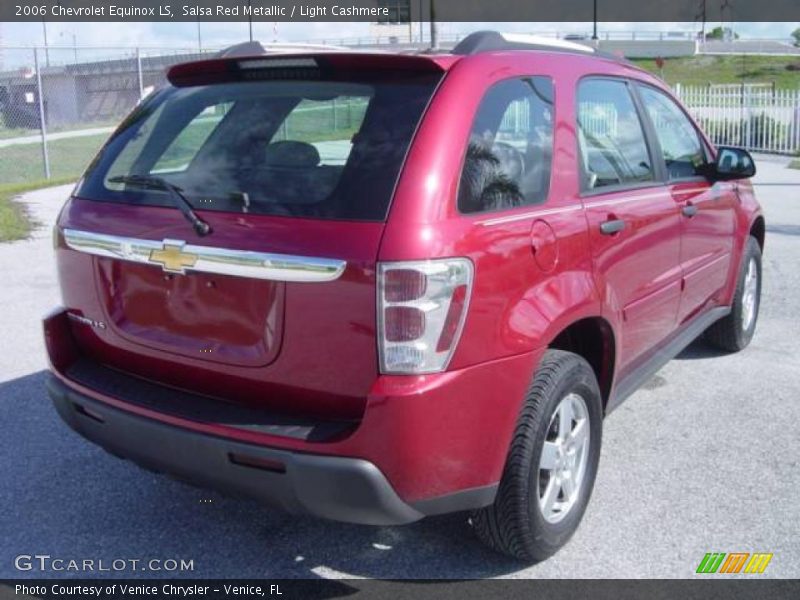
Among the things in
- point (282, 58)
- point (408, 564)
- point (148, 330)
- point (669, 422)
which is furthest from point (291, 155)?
point (669, 422)

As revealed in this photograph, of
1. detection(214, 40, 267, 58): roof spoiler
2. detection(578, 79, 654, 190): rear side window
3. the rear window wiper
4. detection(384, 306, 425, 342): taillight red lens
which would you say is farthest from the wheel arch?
detection(214, 40, 267, 58): roof spoiler

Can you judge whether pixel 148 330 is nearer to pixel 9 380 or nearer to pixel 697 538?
pixel 697 538

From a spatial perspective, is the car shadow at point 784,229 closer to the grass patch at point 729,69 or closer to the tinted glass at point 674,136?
the tinted glass at point 674,136

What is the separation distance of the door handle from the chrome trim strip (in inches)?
50.2

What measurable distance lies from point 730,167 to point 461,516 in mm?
2486

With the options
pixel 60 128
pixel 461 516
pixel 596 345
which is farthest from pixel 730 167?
pixel 60 128

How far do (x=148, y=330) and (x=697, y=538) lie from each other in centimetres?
222

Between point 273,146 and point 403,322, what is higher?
point 273,146

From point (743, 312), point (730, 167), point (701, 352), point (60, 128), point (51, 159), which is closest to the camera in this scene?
point (730, 167)

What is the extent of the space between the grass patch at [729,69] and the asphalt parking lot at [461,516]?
45.2 metres

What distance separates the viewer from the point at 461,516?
3.54 m

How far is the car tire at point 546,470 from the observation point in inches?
116

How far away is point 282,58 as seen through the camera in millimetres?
3018

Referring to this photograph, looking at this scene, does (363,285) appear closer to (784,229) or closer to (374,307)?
(374,307)
